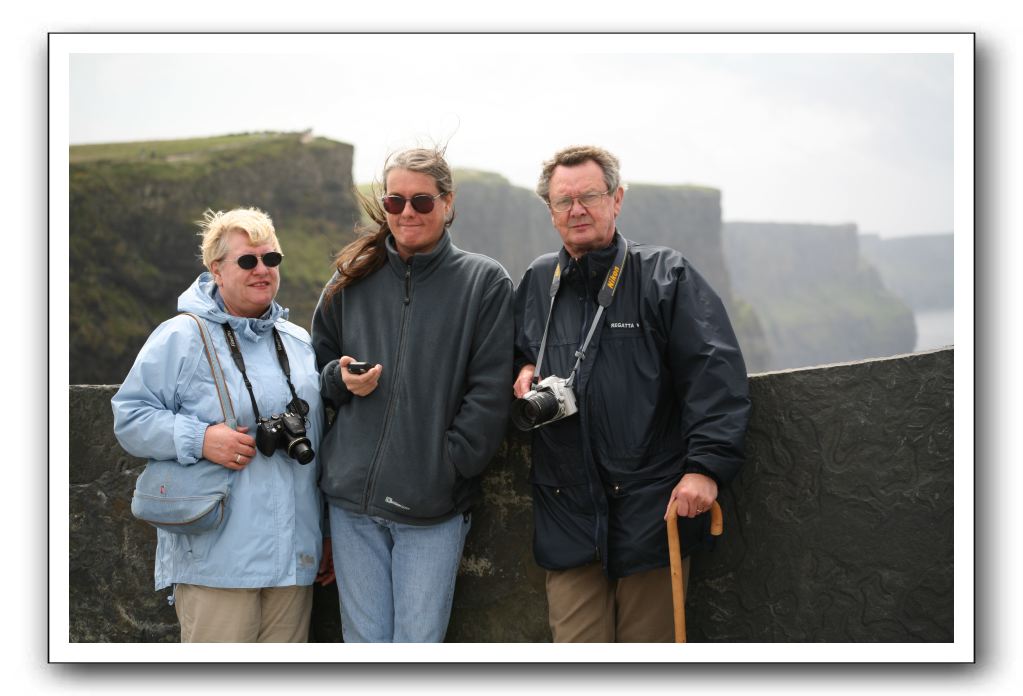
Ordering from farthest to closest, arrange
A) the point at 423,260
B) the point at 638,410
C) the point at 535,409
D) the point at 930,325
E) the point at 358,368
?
the point at 930,325 < the point at 423,260 < the point at 358,368 < the point at 638,410 < the point at 535,409

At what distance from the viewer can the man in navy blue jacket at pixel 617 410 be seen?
338 centimetres

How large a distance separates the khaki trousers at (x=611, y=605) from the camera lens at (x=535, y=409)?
2.18 ft

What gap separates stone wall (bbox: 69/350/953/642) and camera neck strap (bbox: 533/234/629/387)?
0.67 meters

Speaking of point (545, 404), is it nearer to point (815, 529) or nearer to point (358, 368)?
point (358, 368)

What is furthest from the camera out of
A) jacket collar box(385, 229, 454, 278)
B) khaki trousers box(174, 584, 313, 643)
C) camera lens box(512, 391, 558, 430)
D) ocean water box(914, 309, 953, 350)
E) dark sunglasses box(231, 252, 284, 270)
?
ocean water box(914, 309, 953, 350)

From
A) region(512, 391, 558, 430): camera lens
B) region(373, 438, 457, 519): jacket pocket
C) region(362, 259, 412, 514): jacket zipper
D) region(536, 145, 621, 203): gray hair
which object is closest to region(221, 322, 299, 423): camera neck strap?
region(362, 259, 412, 514): jacket zipper

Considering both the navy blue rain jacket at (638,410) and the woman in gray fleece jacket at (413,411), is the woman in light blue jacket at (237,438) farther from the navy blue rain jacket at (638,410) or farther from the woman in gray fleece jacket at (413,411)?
the navy blue rain jacket at (638,410)

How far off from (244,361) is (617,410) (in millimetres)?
1493

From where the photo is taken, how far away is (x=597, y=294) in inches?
142

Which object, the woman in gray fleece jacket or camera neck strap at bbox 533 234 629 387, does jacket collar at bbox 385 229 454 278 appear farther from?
camera neck strap at bbox 533 234 629 387

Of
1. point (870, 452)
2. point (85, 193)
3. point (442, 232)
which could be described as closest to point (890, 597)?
point (870, 452)

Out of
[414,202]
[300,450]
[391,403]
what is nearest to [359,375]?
[391,403]

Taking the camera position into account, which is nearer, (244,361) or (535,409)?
(535,409)

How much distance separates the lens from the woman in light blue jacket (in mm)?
3428
